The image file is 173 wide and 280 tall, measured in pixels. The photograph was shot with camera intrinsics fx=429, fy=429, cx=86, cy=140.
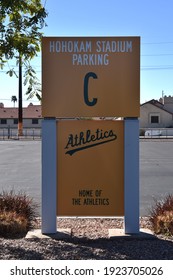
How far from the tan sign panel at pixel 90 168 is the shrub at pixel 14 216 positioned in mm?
592

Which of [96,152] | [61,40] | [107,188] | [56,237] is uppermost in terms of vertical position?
[61,40]

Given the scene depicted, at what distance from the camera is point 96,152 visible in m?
6.43

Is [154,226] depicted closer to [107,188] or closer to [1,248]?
[107,188]

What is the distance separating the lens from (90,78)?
20.7 feet

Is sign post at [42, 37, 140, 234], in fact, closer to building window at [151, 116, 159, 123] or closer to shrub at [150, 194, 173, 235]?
shrub at [150, 194, 173, 235]

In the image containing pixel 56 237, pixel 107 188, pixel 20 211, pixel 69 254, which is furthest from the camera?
pixel 20 211

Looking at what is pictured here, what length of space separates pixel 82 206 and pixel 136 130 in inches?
55.2

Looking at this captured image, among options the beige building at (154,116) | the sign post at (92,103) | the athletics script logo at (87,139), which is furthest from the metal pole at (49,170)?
the beige building at (154,116)

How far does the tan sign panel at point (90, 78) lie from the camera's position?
6.27 meters

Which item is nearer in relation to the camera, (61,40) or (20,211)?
(61,40)

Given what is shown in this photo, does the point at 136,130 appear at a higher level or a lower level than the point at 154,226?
higher

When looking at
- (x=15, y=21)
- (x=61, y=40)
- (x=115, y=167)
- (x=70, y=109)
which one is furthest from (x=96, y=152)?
(x=15, y=21)

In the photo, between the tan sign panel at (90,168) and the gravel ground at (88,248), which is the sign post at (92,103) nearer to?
the tan sign panel at (90,168)

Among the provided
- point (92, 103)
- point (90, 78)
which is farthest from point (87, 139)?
point (90, 78)
